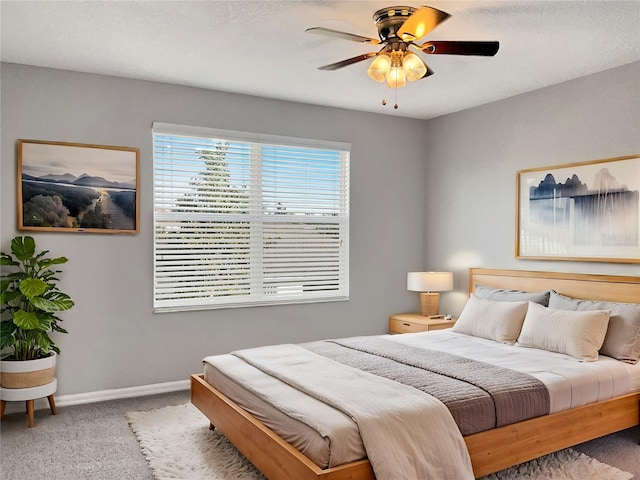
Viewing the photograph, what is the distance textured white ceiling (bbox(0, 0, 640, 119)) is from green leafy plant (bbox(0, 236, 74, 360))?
148 cm

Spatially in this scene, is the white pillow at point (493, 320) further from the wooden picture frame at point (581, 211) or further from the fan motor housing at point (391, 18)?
the fan motor housing at point (391, 18)

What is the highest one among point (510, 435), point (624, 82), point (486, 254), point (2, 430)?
point (624, 82)

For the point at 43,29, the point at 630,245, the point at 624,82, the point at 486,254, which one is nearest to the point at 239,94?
the point at 43,29

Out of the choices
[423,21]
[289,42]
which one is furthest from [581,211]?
[289,42]

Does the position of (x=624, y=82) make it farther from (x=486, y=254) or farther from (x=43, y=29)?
(x=43, y=29)

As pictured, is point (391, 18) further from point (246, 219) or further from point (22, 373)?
point (22, 373)

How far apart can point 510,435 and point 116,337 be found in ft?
10.2

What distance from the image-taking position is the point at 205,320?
4.67 meters

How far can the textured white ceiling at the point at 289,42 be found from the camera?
9.84 ft

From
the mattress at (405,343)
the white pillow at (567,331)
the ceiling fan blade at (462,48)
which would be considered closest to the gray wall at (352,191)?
the white pillow at (567,331)

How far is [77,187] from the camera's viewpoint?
13.6 ft

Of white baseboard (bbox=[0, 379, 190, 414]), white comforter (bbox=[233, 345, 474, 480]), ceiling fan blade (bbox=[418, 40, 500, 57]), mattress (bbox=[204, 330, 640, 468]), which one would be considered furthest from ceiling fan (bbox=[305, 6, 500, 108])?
white baseboard (bbox=[0, 379, 190, 414])

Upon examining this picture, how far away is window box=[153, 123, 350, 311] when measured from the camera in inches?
179

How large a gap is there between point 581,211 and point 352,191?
2.18 m
